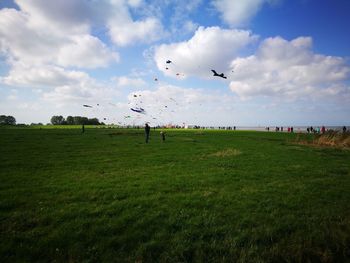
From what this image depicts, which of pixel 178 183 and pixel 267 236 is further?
pixel 178 183

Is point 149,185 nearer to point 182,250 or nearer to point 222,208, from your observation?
point 222,208

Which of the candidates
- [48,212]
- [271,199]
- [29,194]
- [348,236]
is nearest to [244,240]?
[348,236]

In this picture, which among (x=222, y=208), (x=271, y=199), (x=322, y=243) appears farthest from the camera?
(x=271, y=199)

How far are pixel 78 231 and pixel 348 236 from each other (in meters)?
7.76

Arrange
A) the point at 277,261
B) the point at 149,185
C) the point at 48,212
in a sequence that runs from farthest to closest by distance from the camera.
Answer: the point at 149,185
the point at 48,212
the point at 277,261

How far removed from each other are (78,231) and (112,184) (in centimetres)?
465

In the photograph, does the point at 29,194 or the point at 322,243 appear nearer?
the point at 322,243

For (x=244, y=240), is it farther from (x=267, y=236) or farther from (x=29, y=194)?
(x=29, y=194)

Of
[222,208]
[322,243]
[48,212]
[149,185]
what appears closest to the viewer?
[322,243]

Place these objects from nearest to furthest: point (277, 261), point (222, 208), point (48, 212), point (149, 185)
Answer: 1. point (277, 261)
2. point (48, 212)
3. point (222, 208)
4. point (149, 185)

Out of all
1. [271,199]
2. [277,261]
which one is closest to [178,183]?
[271,199]

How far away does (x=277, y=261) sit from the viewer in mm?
5594

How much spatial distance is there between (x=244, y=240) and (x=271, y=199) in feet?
11.9

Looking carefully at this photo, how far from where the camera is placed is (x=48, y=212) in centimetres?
768
